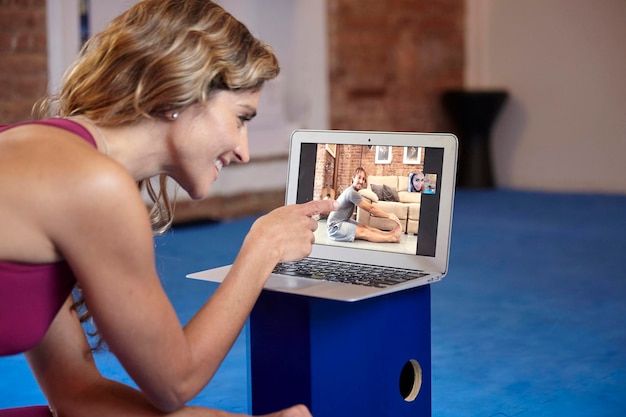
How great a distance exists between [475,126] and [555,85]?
0.64m

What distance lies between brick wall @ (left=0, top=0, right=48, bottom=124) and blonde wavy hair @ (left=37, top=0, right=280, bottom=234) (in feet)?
11.4

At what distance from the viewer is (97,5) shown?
488 cm

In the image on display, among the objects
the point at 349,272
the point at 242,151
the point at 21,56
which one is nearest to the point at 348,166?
the point at 349,272

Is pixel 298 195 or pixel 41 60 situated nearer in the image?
pixel 298 195

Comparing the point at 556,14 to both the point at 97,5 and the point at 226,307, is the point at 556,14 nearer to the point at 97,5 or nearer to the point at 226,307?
the point at 97,5

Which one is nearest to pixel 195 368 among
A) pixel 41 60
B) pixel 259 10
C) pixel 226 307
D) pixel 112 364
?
pixel 226 307

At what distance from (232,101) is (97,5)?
379 cm

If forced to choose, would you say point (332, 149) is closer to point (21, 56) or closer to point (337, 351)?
point (337, 351)

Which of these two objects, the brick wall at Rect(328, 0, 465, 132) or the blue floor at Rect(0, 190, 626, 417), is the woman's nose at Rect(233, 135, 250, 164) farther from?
the brick wall at Rect(328, 0, 465, 132)

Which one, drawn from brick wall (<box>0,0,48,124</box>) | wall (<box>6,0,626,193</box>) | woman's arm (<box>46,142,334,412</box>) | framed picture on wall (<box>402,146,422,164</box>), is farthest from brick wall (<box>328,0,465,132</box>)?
woman's arm (<box>46,142,334,412</box>)

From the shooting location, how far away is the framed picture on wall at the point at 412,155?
1675mm

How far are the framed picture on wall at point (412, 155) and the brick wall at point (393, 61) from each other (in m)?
4.38

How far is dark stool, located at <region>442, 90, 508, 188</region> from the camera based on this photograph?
6641 mm

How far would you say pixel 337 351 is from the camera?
4.99 feet
